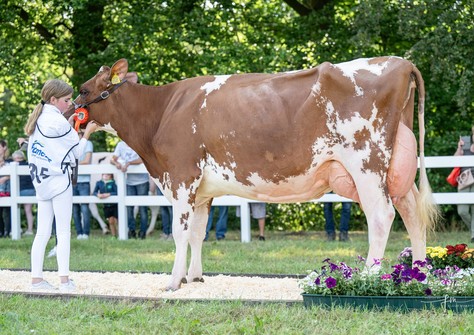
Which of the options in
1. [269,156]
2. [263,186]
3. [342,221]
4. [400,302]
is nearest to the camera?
[400,302]

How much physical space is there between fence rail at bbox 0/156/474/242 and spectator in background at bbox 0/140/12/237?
0.27 meters

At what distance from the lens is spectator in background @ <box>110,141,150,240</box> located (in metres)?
16.8

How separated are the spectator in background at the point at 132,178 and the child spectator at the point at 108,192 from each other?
0.42 m

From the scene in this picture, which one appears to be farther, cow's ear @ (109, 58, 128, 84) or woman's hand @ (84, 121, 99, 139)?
cow's ear @ (109, 58, 128, 84)

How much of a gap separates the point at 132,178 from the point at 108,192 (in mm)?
609

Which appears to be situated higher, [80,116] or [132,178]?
[80,116]

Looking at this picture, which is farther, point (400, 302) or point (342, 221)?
point (342, 221)

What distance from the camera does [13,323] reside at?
22.1 ft

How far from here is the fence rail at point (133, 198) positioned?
1494cm

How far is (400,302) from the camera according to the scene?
708cm

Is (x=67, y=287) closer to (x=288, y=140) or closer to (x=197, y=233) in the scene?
(x=197, y=233)

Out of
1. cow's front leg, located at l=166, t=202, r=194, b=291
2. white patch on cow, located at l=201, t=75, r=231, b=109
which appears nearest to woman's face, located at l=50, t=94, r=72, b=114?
white patch on cow, located at l=201, t=75, r=231, b=109

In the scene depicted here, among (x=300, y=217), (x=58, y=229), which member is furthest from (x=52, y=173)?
(x=300, y=217)

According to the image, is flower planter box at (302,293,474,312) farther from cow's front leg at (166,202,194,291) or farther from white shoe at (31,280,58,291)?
white shoe at (31,280,58,291)
